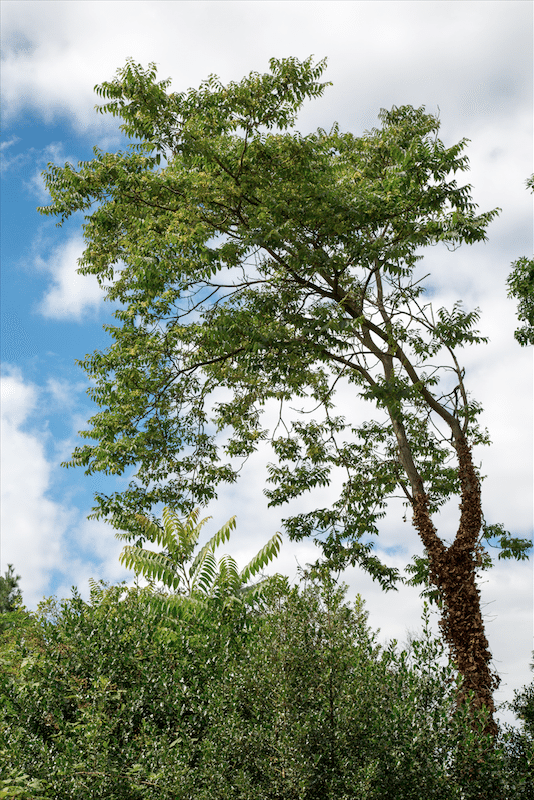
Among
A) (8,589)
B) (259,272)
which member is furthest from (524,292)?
(8,589)

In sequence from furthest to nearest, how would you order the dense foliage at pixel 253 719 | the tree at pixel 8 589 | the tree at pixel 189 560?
the tree at pixel 8 589 → the tree at pixel 189 560 → the dense foliage at pixel 253 719

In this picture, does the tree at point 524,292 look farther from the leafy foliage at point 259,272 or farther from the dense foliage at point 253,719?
the dense foliage at point 253,719

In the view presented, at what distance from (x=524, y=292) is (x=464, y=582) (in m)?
7.52

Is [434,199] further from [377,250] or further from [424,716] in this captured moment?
[424,716]

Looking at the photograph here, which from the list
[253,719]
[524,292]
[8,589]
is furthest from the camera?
[8,589]

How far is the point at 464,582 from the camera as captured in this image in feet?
38.6

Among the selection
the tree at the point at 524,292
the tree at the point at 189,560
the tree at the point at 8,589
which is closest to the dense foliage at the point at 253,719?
the tree at the point at 189,560

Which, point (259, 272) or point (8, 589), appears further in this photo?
point (8, 589)

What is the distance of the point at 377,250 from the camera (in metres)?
12.3

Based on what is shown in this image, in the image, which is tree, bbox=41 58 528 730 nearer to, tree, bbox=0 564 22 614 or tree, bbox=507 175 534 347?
tree, bbox=507 175 534 347

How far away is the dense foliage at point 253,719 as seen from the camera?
5.66m

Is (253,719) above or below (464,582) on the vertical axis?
below

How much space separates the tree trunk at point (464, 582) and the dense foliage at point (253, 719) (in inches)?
128

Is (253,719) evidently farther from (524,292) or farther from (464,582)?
(524,292)
